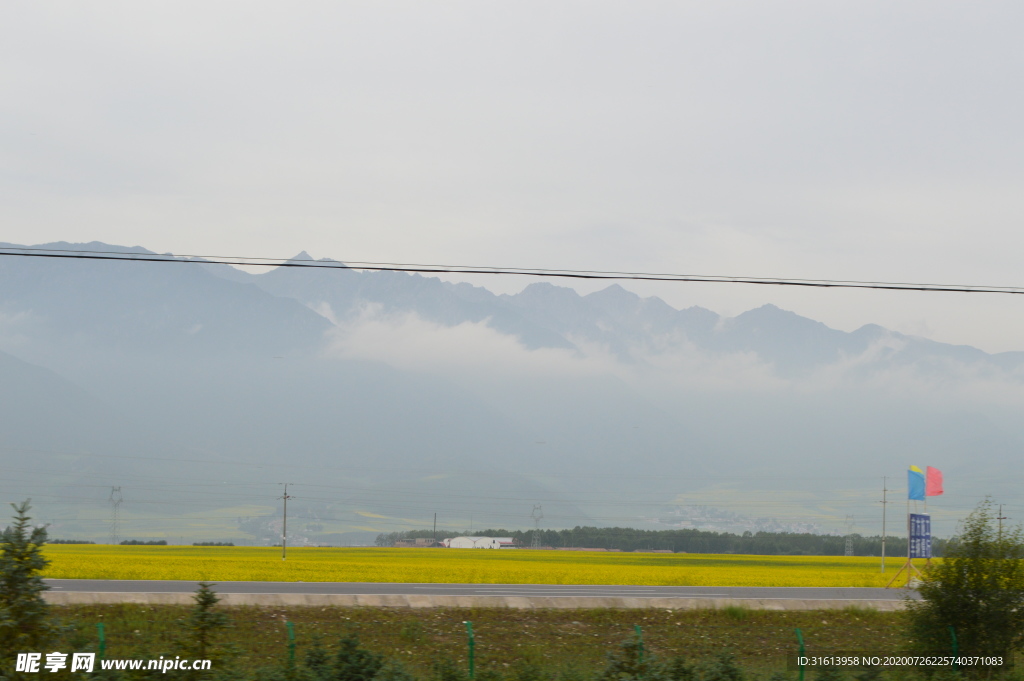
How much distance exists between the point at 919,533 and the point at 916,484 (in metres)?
3.80

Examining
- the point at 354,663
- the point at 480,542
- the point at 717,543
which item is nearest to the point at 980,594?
the point at 354,663

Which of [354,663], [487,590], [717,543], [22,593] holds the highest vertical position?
[22,593]

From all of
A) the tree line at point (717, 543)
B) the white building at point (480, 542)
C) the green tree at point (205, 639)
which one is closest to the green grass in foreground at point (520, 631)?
the green tree at point (205, 639)

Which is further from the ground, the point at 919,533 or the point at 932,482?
the point at 932,482

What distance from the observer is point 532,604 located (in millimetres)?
28625

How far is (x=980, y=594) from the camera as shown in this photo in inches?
804

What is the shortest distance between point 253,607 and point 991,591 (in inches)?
787

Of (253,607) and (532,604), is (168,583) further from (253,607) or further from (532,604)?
(532,604)

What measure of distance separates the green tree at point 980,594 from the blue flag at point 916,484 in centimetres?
1993

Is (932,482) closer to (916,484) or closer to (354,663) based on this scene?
(916,484)

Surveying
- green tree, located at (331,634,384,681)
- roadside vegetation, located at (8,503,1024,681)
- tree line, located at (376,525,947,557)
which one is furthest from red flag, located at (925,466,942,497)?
tree line, located at (376,525,947,557)

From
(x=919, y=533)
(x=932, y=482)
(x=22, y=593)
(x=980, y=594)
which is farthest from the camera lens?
(x=932, y=482)

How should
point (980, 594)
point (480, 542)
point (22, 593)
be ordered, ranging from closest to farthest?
point (22, 593) → point (980, 594) → point (480, 542)

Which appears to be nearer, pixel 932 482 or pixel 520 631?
pixel 520 631
